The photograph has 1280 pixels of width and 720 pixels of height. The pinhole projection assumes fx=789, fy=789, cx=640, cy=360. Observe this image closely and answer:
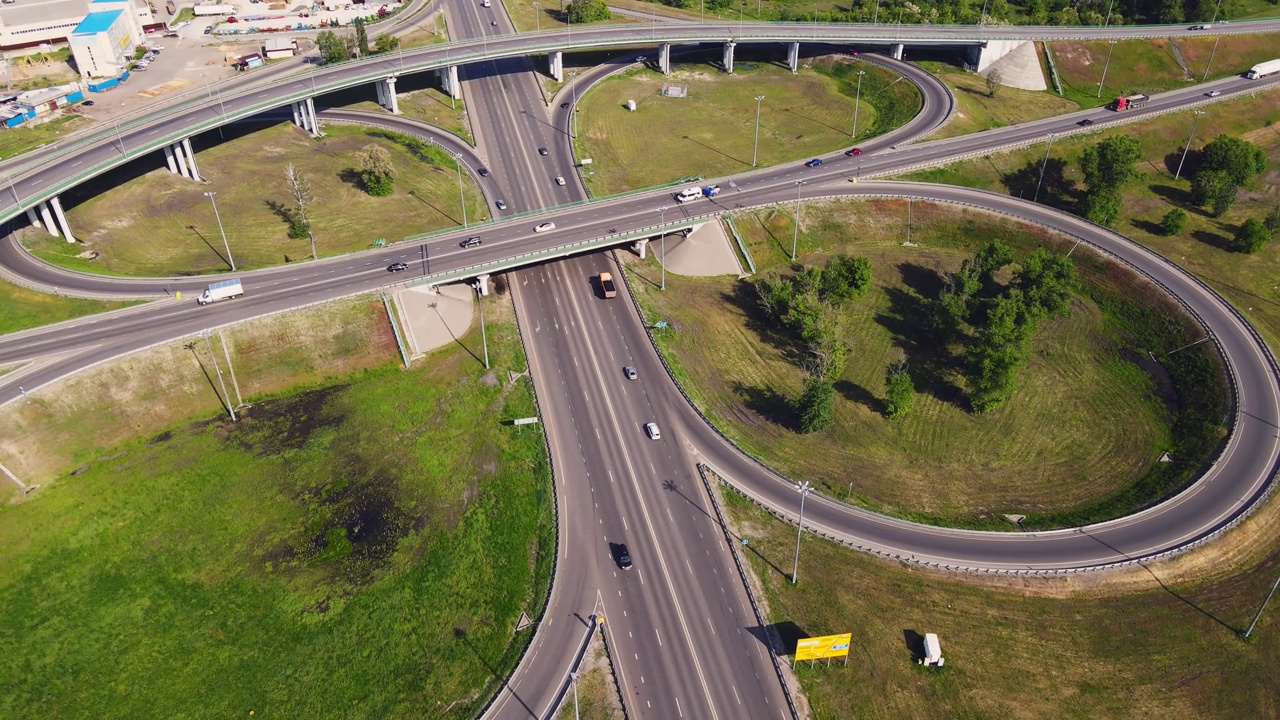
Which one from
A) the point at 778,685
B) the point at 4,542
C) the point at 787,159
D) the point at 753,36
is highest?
the point at 753,36

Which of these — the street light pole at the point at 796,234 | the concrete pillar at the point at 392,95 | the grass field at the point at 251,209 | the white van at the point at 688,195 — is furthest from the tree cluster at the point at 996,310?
the concrete pillar at the point at 392,95

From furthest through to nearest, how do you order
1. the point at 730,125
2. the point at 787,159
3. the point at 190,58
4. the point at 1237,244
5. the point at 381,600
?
the point at 190,58 < the point at 730,125 < the point at 787,159 < the point at 1237,244 < the point at 381,600

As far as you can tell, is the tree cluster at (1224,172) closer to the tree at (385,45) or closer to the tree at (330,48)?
the tree at (385,45)

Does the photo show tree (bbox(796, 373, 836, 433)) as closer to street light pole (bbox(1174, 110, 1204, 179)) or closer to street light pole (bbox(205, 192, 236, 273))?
street light pole (bbox(205, 192, 236, 273))

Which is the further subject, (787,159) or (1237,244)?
(787,159)

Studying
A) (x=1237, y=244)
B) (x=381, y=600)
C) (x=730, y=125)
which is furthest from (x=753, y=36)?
(x=381, y=600)

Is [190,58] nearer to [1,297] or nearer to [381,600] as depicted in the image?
[1,297]
